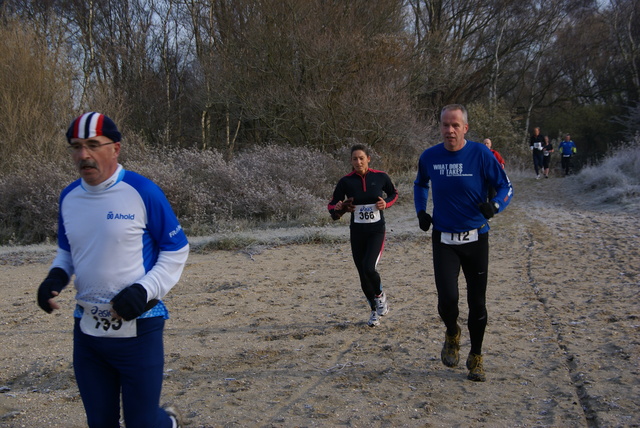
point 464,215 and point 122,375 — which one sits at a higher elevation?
point 464,215

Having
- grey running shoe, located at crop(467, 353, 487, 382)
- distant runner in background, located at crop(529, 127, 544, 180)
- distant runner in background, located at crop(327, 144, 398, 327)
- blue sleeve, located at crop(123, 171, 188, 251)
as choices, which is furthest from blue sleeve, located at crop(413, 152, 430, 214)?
distant runner in background, located at crop(529, 127, 544, 180)

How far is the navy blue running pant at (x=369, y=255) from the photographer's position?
6.12 meters

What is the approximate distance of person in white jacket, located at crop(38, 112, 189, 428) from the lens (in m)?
2.63

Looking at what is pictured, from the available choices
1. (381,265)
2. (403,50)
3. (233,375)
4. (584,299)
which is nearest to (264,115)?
(403,50)

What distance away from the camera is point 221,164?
1708cm

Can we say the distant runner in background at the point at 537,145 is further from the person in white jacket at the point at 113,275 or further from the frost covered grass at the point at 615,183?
the person in white jacket at the point at 113,275

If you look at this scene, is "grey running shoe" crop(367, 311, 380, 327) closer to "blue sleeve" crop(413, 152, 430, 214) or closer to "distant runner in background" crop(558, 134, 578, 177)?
"blue sleeve" crop(413, 152, 430, 214)

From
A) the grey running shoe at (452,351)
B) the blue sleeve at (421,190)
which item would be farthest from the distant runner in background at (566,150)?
the grey running shoe at (452,351)

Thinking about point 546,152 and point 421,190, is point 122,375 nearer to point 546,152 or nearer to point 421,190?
point 421,190

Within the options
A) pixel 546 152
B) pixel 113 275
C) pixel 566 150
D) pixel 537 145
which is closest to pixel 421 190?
pixel 113 275

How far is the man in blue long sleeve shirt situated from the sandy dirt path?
56 centimetres

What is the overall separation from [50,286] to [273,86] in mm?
20423

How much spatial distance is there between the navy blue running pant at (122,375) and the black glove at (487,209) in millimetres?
2548

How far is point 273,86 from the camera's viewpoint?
22516mm
